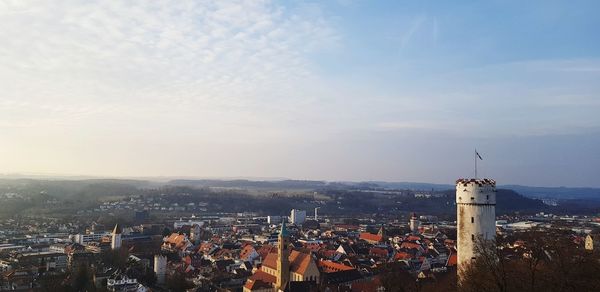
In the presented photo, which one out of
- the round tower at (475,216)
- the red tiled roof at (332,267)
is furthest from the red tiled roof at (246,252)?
the round tower at (475,216)

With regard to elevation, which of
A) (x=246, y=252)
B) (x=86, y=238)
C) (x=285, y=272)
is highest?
(x=285, y=272)

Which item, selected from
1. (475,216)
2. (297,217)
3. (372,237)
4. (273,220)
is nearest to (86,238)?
(372,237)

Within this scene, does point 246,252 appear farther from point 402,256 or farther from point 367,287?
point 367,287

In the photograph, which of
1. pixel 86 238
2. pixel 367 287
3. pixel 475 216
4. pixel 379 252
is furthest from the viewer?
pixel 86 238

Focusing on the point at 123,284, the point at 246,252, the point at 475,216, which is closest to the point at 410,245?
the point at 246,252

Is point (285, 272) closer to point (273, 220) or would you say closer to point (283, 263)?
point (283, 263)

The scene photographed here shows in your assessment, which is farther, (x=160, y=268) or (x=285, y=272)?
(x=160, y=268)

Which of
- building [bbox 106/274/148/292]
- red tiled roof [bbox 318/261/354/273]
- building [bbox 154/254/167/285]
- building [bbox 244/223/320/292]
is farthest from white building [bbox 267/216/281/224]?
building [bbox 106/274/148/292]

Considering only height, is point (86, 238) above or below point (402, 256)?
below

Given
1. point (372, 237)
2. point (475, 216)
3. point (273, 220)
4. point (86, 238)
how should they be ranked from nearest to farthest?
1. point (475, 216)
2. point (372, 237)
3. point (86, 238)
4. point (273, 220)
